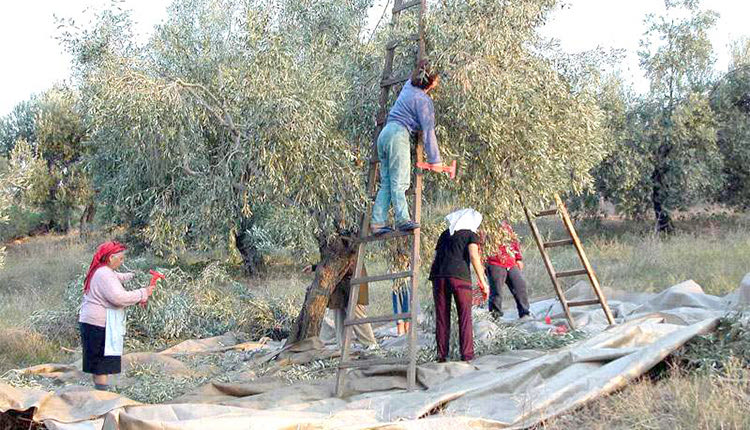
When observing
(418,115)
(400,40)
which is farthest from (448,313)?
(400,40)

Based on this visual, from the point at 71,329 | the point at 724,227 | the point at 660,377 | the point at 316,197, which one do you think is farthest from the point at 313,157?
the point at 724,227

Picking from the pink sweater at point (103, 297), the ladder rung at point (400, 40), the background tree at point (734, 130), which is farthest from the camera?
the background tree at point (734, 130)

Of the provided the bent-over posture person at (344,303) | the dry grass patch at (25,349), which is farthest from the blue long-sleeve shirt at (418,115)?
the dry grass patch at (25,349)

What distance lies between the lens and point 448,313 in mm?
8992

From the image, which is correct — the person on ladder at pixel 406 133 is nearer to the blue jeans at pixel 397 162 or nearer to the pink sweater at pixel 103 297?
the blue jeans at pixel 397 162

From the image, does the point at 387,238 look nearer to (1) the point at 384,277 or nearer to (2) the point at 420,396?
(1) the point at 384,277

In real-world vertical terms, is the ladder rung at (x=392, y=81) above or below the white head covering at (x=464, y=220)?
above

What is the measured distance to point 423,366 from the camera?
8.46 meters

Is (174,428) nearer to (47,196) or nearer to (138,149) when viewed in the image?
(138,149)

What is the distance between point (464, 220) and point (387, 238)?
85 cm

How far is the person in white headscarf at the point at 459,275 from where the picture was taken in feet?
28.8

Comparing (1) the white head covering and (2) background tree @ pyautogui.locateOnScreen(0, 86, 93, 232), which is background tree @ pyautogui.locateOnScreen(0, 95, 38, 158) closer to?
(2) background tree @ pyautogui.locateOnScreen(0, 86, 93, 232)

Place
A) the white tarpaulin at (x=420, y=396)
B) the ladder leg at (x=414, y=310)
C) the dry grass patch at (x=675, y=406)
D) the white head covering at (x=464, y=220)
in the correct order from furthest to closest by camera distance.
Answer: the white head covering at (x=464, y=220)
the ladder leg at (x=414, y=310)
the white tarpaulin at (x=420, y=396)
the dry grass patch at (x=675, y=406)

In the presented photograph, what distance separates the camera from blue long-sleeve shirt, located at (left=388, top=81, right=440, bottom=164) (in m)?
8.27
